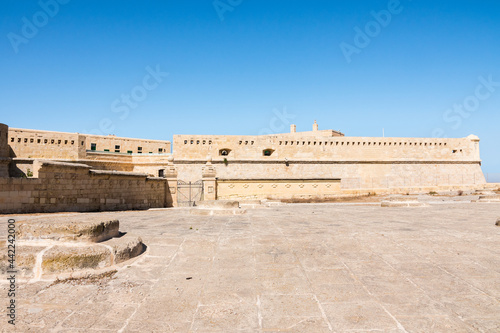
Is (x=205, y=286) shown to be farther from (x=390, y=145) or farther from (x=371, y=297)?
(x=390, y=145)

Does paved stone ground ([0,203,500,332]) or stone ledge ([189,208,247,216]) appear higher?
stone ledge ([189,208,247,216])

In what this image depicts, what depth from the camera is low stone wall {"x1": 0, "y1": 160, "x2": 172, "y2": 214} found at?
7617mm

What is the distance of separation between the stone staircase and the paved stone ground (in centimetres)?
16

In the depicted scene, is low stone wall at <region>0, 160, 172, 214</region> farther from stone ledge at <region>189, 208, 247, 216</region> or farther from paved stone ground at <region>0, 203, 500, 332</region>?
paved stone ground at <region>0, 203, 500, 332</region>

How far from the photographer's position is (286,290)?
280cm

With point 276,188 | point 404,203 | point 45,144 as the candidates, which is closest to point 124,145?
point 45,144

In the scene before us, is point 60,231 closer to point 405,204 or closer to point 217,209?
point 217,209

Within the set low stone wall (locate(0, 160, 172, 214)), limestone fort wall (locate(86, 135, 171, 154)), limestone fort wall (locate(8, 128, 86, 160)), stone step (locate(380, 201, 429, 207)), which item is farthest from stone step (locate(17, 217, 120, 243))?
limestone fort wall (locate(86, 135, 171, 154))

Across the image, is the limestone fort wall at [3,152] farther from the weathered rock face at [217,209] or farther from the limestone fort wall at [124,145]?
the weathered rock face at [217,209]

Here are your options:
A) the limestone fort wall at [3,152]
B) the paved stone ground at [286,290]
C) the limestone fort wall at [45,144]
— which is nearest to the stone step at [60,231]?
the paved stone ground at [286,290]

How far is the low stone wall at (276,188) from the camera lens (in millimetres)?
19688

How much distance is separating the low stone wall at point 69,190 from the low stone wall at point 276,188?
26.9ft

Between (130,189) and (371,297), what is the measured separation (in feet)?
33.5

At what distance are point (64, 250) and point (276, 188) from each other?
1893 centimetres
